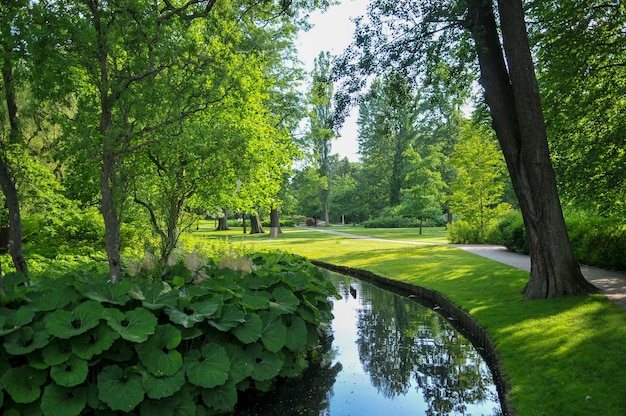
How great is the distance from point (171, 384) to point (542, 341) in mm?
4356

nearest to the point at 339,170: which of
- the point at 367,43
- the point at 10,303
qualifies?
the point at 367,43

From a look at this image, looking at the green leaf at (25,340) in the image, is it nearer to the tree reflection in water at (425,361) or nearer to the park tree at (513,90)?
the tree reflection in water at (425,361)

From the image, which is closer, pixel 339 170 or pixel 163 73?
pixel 163 73

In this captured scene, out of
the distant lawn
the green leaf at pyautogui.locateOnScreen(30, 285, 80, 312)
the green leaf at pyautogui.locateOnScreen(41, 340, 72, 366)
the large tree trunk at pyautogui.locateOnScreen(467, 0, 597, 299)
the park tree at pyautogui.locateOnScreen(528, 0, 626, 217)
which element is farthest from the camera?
the distant lawn

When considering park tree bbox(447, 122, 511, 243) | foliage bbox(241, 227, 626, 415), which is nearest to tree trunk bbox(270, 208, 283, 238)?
park tree bbox(447, 122, 511, 243)

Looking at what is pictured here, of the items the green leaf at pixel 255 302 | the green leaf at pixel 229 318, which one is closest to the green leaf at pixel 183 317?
the green leaf at pixel 229 318

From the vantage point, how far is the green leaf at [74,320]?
11.5 feet

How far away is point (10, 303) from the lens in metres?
4.03

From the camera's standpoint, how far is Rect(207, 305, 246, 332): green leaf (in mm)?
4293

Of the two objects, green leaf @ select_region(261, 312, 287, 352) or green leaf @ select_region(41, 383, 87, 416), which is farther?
green leaf @ select_region(261, 312, 287, 352)

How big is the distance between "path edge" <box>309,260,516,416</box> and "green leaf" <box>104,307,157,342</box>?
3.24 m

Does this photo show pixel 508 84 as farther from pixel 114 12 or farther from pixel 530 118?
pixel 114 12

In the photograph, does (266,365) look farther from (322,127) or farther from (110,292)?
(322,127)

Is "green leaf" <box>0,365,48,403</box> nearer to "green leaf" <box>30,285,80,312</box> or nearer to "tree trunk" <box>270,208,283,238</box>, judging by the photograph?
"green leaf" <box>30,285,80,312</box>
